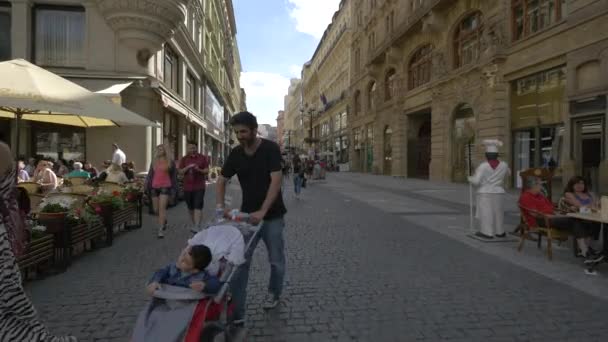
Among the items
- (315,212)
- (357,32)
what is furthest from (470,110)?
(357,32)

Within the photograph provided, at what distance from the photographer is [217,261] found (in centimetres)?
292

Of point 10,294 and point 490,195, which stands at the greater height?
point 490,195

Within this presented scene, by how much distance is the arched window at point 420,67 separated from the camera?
85.4 ft

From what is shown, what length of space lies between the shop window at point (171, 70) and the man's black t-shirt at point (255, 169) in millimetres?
15085

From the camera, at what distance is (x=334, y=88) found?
58844mm

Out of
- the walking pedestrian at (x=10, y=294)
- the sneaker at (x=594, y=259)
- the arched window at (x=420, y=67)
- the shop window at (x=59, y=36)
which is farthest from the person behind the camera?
the arched window at (x=420, y=67)

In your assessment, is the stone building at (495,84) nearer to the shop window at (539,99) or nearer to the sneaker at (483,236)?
the shop window at (539,99)

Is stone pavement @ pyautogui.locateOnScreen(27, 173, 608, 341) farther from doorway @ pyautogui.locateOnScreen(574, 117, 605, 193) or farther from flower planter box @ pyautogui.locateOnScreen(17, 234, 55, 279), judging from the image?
doorway @ pyautogui.locateOnScreen(574, 117, 605, 193)

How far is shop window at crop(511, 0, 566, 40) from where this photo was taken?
14789 mm

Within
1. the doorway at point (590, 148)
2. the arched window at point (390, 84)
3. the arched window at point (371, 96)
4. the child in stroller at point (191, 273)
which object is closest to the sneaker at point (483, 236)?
the child in stroller at point (191, 273)

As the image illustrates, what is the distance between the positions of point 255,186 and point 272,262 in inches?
31.4

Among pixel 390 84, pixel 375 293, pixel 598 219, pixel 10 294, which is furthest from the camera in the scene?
pixel 390 84

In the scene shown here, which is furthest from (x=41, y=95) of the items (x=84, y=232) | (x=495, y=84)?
(x=495, y=84)

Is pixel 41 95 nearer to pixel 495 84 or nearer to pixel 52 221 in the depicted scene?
pixel 52 221
